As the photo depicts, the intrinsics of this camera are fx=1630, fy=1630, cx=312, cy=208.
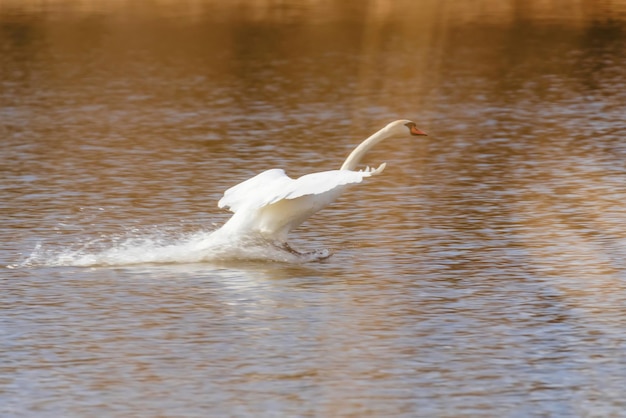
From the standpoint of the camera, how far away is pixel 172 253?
12.9m

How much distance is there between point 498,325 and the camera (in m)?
10.5

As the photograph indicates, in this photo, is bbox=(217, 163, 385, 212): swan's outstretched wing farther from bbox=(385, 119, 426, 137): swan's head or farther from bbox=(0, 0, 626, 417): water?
bbox=(385, 119, 426, 137): swan's head

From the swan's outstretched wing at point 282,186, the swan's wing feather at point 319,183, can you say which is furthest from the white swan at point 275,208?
the swan's wing feather at point 319,183

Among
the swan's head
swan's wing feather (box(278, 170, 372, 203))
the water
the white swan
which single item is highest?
the swan's head

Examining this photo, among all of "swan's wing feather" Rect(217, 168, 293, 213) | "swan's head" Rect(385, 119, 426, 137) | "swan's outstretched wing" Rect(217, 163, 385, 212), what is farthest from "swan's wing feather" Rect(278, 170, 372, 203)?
"swan's head" Rect(385, 119, 426, 137)

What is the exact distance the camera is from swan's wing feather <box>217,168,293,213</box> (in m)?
12.5

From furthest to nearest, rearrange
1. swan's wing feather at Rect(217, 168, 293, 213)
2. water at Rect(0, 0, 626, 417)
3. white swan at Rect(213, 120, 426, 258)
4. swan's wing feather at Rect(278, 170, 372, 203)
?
swan's wing feather at Rect(217, 168, 293, 213) → white swan at Rect(213, 120, 426, 258) → swan's wing feather at Rect(278, 170, 372, 203) → water at Rect(0, 0, 626, 417)

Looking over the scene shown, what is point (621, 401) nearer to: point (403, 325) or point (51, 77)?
point (403, 325)

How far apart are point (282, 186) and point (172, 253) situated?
45.5 inches

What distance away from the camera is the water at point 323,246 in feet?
30.1

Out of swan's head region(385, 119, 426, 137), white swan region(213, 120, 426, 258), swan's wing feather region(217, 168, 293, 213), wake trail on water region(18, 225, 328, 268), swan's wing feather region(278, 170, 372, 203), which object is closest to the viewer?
swan's wing feather region(278, 170, 372, 203)

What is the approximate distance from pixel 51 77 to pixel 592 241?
58.2 feet

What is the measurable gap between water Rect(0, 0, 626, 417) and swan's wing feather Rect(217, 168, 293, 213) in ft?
1.40

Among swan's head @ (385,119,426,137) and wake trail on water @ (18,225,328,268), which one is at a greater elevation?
swan's head @ (385,119,426,137)
